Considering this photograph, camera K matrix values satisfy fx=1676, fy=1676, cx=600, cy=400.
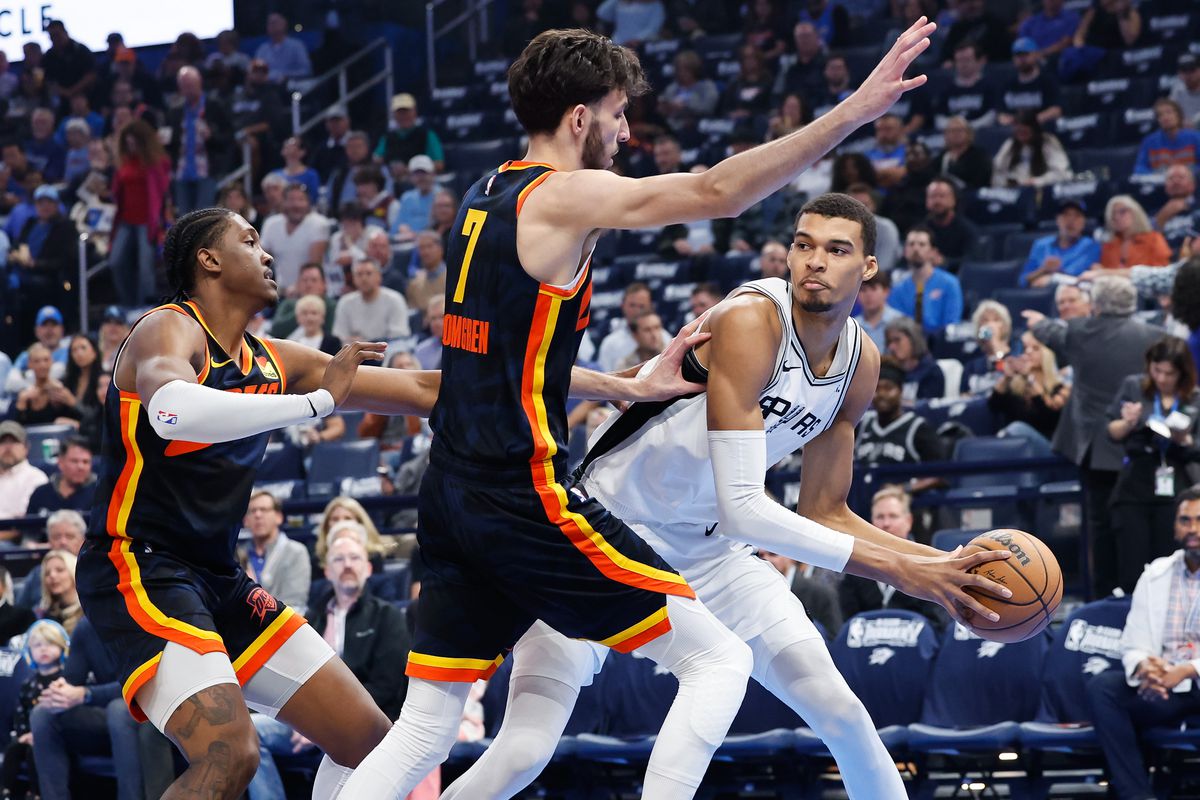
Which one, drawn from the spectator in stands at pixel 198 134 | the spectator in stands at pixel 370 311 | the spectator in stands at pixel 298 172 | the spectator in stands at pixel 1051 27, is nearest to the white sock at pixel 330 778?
the spectator in stands at pixel 370 311

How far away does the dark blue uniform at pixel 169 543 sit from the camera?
4.58 metres

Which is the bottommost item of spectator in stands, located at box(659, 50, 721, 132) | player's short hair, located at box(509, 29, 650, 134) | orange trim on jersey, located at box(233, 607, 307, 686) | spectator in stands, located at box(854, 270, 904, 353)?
orange trim on jersey, located at box(233, 607, 307, 686)

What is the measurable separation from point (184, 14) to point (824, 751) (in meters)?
15.4

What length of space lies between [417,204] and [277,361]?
34.6ft

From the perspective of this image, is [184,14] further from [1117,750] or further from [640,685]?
[1117,750]

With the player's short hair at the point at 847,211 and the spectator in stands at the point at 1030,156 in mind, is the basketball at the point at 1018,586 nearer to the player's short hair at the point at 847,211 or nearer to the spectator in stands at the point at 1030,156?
the player's short hair at the point at 847,211

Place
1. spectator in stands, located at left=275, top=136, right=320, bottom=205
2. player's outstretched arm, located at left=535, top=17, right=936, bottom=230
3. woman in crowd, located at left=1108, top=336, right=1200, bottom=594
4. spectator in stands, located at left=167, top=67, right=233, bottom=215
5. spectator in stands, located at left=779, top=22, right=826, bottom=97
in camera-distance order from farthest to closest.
Result: spectator in stands, located at left=167, top=67, right=233, bottom=215, spectator in stands, located at left=275, top=136, right=320, bottom=205, spectator in stands, located at left=779, top=22, right=826, bottom=97, woman in crowd, located at left=1108, top=336, right=1200, bottom=594, player's outstretched arm, located at left=535, top=17, right=936, bottom=230

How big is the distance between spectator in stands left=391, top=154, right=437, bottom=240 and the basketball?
10990mm

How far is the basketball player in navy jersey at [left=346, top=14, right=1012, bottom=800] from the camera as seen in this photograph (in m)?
4.18

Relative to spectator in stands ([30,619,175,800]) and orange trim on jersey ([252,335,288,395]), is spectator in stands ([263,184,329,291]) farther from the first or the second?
orange trim on jersey ([252,335,288,395])

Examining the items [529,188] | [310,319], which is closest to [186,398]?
[529,188]

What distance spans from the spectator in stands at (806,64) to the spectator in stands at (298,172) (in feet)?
15.4

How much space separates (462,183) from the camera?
16.1 metres

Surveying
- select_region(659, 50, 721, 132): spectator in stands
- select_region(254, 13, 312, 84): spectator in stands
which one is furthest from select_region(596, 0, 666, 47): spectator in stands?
select_region(254, 13, 312, 84): spectator in stands
